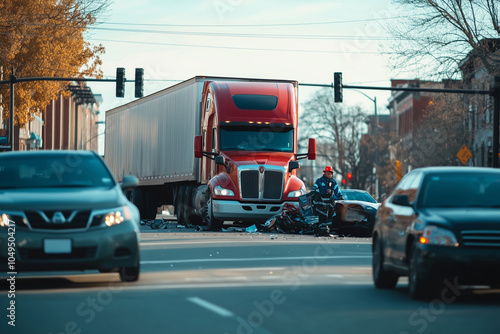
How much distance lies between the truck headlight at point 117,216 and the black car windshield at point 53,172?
914mm

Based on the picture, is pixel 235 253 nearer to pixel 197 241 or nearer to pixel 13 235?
pixel 197 241

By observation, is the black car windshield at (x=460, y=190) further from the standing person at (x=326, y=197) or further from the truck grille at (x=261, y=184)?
the truck grille at (x=261, y=184)

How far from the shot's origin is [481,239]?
11211 millimetres

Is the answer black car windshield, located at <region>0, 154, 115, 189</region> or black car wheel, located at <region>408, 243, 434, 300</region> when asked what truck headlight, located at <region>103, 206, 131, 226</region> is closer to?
black car windshield, located at <region>0, 154, 115, 189</region>

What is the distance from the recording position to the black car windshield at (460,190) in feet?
40.2

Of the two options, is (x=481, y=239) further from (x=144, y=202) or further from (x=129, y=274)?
(x=144, y=202)

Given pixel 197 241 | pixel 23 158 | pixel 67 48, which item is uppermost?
pixel 67 48

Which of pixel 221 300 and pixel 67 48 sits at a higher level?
pixel 67 48

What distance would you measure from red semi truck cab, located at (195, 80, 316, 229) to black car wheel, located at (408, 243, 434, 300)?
18251 mm

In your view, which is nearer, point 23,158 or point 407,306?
point 407,306

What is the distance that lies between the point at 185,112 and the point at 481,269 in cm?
2396

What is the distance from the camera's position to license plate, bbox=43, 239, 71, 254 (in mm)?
11992

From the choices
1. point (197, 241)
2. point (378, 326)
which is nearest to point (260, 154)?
point (197, 241)

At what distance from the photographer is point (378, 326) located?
9461 millimetres
